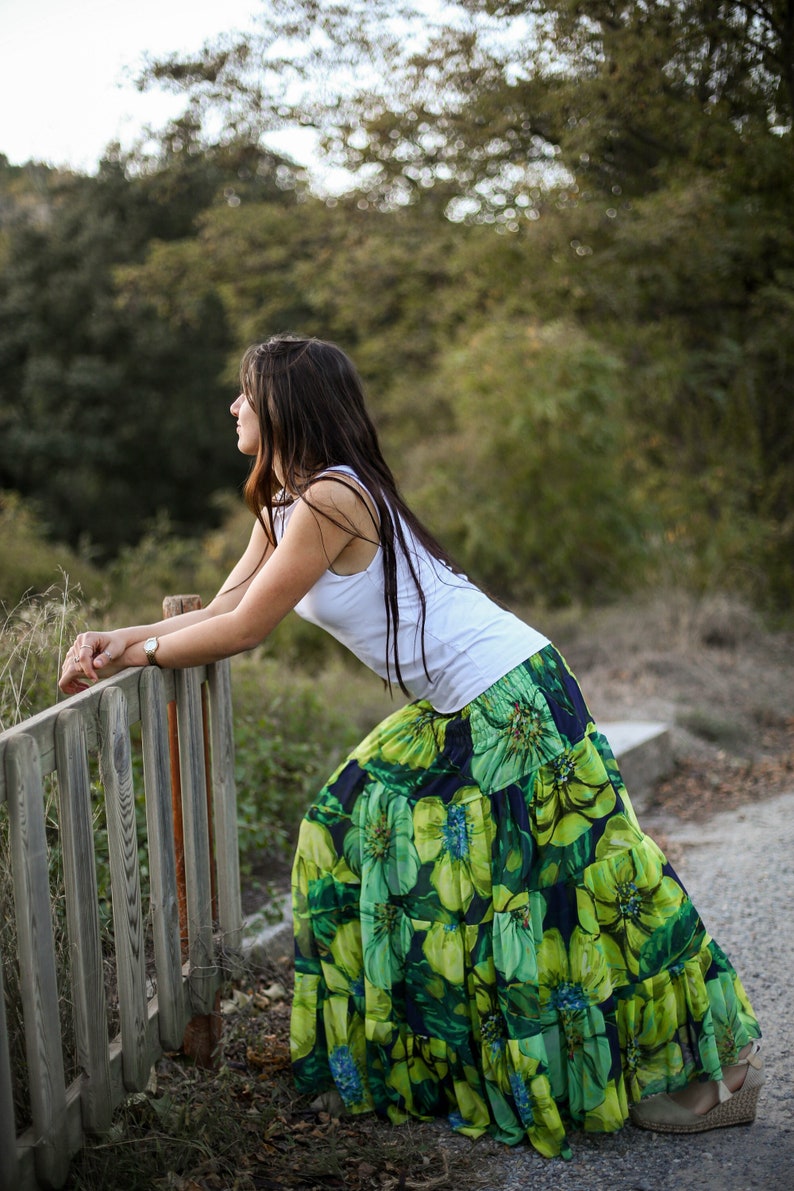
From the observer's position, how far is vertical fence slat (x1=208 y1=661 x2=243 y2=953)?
2.54 meters

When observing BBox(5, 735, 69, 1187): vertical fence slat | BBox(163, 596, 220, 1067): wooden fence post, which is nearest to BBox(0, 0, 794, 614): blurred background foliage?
BBox(163, 596, 220, 1067): wooden fence post

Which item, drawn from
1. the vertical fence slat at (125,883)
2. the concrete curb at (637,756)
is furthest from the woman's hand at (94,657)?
the concrete curb at (637,756)

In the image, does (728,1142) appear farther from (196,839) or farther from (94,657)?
(94,657)

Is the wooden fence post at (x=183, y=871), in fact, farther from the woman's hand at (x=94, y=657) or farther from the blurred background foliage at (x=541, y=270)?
the blurred background foliage at (x=541, y=270)

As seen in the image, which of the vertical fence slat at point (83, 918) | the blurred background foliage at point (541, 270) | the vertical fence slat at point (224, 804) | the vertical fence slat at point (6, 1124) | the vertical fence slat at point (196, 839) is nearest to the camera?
the vertical fence slat at point (6, 1124)

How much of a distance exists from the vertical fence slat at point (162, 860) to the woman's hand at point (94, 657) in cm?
8

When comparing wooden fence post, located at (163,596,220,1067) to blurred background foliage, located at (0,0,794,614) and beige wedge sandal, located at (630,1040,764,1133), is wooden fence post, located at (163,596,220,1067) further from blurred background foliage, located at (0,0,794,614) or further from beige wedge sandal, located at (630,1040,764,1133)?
blurred background foliage, located at (0,0,794,614)

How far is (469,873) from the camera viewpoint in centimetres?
227

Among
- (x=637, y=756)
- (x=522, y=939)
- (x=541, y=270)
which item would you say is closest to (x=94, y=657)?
→ (x=522, y=939)

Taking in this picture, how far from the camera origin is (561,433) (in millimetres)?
9125

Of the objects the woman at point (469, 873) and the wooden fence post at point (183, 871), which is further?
the wooden fence post at point (183, 871)

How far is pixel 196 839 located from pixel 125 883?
1.21ft

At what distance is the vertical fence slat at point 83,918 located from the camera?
1.86m

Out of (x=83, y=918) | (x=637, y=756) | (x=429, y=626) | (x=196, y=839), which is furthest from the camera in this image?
(x=637, y=756)
